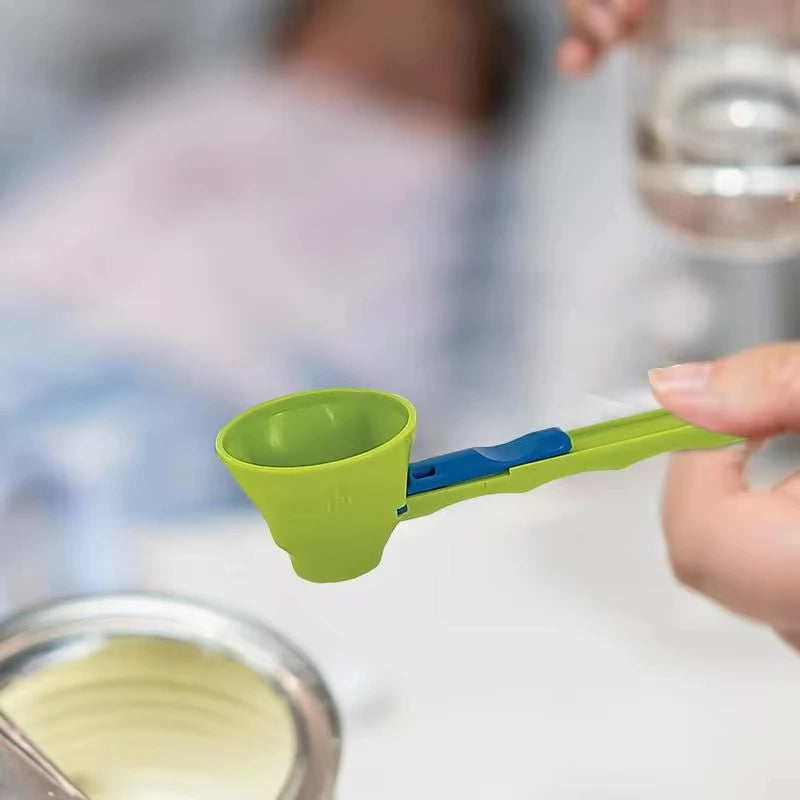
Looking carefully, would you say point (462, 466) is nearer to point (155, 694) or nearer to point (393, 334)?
point (155, 694)

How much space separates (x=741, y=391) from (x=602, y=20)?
31cm

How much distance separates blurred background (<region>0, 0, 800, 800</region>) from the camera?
43 cm

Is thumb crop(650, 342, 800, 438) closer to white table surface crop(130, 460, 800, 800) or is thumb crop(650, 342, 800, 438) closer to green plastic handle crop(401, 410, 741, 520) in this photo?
green plastic handle crop(401, 410, 741, 520)

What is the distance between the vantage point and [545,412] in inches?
20.5

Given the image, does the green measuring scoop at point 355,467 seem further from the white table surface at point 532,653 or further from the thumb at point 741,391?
the white table surface at point 532,653

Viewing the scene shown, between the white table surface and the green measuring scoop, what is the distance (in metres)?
0.18

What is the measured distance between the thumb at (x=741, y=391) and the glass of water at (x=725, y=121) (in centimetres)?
22

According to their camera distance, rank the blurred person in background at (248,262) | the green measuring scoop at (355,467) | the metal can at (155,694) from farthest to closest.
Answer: the blurred person in background at (248,262) < the metal can at (155,694) < the green measuring scoop at (355,467)

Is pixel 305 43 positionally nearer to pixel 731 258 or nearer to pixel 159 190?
pixel 159 190

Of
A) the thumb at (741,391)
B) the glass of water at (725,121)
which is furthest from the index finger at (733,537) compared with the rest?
the glass of water at (725,121)

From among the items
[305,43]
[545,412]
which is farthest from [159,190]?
[545,412]

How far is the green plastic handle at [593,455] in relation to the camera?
25 centimetres

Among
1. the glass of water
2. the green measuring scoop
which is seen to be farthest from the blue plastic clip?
the glass of water

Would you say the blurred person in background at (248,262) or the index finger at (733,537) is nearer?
the index finger at (733,537)
